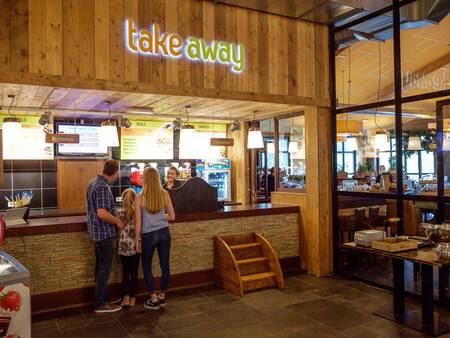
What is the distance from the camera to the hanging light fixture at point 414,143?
5.29 m

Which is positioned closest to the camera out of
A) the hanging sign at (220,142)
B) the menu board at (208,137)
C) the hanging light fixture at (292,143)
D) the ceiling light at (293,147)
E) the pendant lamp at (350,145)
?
the hanging sign at (220,142)

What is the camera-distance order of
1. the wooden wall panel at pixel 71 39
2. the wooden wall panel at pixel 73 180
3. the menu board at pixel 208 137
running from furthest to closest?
1. the menu board at pixel 208 137
2. the wooden wall panel at pixel 73 180
3. the wooden wall panel at pixel 71 39

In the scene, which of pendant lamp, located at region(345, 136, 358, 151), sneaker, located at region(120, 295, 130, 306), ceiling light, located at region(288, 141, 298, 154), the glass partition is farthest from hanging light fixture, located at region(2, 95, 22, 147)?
pendant lamp, located at region(345, 136, 358, 151)

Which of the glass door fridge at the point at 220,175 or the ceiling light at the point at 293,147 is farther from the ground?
the ceiling light at the point at 293,147

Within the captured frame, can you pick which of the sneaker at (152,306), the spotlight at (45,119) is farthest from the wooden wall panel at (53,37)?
the sneaker at (152,306)

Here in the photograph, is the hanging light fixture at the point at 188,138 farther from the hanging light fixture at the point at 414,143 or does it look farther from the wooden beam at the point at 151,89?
the hanging light fixture at the point at 414,143

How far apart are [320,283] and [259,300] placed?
1224 mm

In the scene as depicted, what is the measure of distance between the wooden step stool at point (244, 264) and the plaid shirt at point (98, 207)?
1.70 metres

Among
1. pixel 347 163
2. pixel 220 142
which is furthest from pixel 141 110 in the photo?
pixel 347 163

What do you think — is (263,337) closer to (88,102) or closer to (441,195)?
(441,195)

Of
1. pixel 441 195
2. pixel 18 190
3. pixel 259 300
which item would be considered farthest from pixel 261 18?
pixel 18 190

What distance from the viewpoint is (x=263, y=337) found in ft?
13.3

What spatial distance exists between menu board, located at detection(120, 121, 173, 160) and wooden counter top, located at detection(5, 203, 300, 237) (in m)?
3.24

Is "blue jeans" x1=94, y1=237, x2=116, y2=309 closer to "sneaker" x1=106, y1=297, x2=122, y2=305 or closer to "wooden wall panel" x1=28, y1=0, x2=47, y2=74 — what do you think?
"sneaker" x1=106, y1=297, x2=122, y2=305
